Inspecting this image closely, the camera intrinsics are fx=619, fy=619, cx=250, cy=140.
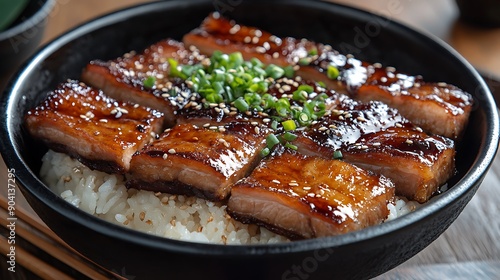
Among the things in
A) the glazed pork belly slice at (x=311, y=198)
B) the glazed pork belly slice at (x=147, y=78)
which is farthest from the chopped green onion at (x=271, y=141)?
the glazed pork belly slice at (x=147, y=78)

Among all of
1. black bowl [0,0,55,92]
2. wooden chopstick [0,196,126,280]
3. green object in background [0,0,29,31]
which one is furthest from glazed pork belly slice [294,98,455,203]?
green object in background [0,0,29,31]

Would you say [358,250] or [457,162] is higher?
[358,250]

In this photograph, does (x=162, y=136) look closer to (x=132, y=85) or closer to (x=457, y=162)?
(x=132, y=85)

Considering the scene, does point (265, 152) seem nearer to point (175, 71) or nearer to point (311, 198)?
point (311, 198)

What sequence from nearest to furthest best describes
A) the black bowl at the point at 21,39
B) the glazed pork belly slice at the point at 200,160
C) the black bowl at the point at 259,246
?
the black bowl at the point at 259,246, the glazed pork belly slice at the point at 200,160, the black bowl at the point at 21,39

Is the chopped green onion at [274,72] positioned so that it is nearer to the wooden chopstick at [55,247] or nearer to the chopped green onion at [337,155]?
the chopped green onion at [337,155]

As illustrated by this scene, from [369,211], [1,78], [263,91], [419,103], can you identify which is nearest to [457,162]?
[419,103]
